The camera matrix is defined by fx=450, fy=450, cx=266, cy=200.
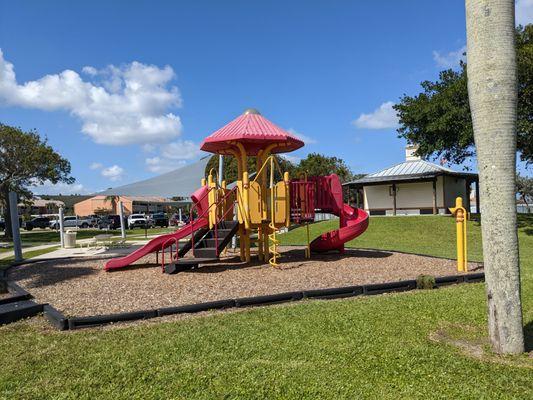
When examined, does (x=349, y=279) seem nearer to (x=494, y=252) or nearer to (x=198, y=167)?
(x=494, y=252)

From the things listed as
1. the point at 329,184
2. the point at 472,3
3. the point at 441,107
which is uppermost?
the point at 441,107

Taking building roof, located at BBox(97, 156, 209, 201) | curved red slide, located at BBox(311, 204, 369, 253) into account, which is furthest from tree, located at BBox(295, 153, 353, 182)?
curved red slide, located at BBox(311, 204, 369, 253)

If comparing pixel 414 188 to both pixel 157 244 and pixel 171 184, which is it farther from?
pixel 157 244

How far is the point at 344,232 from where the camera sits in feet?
40.5

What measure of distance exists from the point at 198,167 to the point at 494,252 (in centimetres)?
3761

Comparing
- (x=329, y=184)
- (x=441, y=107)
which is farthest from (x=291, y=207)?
(x=441, y=107)

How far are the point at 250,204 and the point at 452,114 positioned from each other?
1899 cm

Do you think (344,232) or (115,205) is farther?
(115,205)

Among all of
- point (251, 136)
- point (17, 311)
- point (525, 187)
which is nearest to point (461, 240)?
point (251, 136)

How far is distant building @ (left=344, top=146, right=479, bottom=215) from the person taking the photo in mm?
31641

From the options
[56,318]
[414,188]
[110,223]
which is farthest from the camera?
[110,223]

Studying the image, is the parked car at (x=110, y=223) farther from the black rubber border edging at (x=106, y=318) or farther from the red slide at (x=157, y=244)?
the black rubber border edging at (x=106, y=318)

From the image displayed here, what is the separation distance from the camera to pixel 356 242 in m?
21.2

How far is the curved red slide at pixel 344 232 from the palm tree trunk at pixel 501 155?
7.87 m
